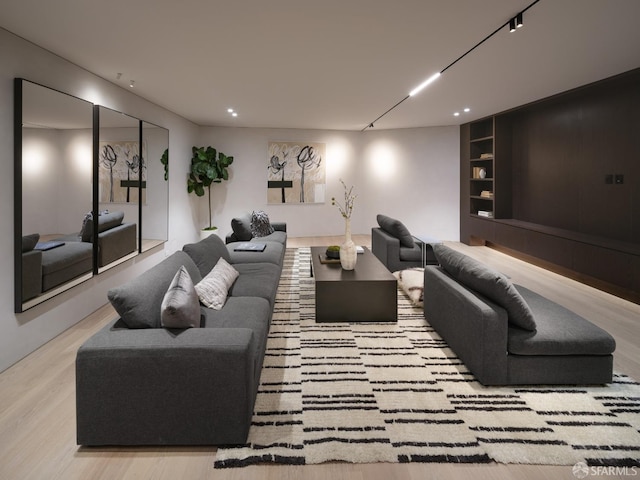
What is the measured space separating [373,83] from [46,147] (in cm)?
356

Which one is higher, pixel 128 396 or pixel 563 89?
pixel 563 89

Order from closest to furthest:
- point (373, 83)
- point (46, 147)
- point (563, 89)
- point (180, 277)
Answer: point (180, 277) < point (46, 147) < point (373, 83) < point (563, 89)

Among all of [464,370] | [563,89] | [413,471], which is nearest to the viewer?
[413,471]

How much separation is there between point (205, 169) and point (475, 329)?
6.72 meters

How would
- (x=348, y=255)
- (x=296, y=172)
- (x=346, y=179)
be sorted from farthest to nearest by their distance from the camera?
(x=346, y=179) < (x=296, y=172) < (x=348, y=255)

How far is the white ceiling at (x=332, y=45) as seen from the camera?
2.85 metres

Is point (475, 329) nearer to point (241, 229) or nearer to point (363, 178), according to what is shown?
point (241, 229)

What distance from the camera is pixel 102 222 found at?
14.3 feet

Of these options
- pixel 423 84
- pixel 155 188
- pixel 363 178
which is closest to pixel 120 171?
pixel 155 188

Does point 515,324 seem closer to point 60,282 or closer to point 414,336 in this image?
point 414,336

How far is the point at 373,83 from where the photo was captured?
5043 mm

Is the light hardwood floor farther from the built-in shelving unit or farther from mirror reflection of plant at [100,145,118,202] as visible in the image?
the built-in shelving unit

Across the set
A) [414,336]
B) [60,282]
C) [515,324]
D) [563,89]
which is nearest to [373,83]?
[563,89]

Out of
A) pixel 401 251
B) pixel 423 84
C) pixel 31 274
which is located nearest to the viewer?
pixel 31 274
